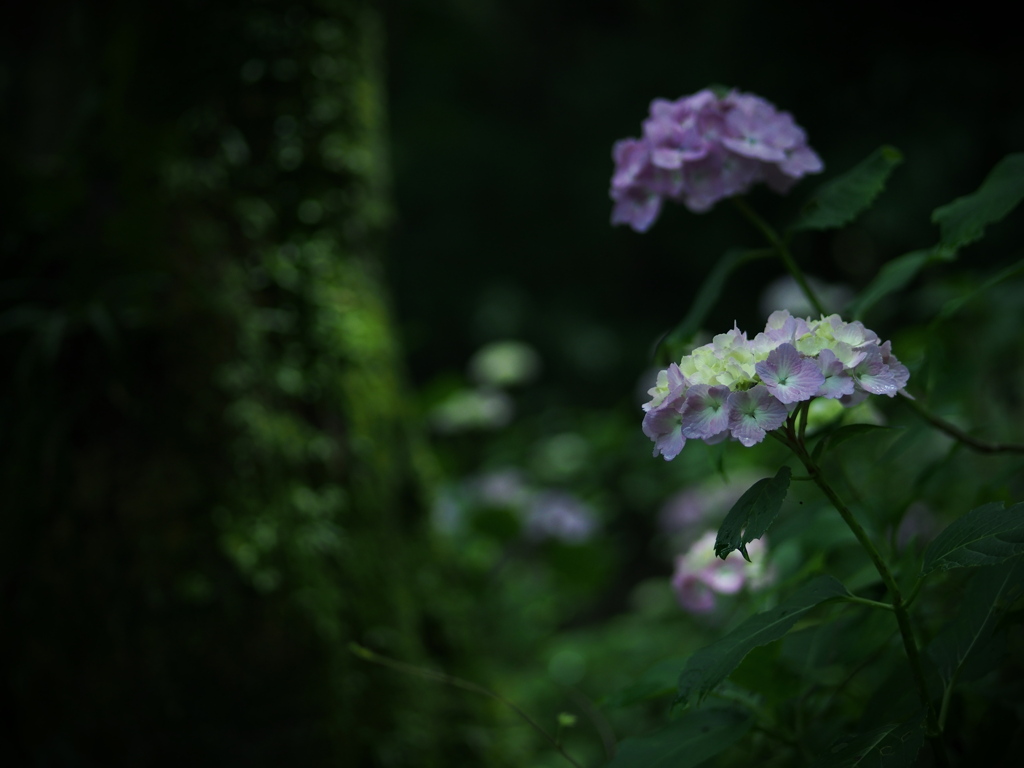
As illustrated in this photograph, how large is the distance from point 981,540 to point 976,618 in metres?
0.14

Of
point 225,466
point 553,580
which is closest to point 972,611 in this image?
point 225,466

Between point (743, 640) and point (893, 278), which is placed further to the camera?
point (893, 278)

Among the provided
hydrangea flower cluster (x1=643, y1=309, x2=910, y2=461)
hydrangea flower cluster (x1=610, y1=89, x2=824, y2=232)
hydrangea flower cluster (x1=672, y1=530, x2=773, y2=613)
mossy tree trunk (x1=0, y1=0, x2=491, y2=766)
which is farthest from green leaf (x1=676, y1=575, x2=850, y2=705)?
mossy tree trunk (x1=0, y1=0, x2=491, y2=766)

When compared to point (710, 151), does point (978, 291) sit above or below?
below

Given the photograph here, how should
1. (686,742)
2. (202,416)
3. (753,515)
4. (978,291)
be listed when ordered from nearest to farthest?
(753,515), (686,742), (978,291), (202,416)

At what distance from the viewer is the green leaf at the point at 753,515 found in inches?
21.3

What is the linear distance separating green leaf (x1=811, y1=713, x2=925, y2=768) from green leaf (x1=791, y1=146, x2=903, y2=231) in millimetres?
504

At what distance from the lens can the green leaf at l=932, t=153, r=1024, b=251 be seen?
750mm

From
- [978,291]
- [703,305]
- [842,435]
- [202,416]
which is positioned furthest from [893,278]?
[202,416]

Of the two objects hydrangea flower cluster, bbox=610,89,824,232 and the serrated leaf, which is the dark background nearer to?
hydrangea flower cluster, bbox=610,89,824,232

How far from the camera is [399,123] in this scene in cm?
617

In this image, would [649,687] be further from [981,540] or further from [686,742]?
[981,540]

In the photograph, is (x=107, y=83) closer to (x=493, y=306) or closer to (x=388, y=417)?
(x=388, y=417)

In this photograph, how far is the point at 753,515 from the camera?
55 cm
